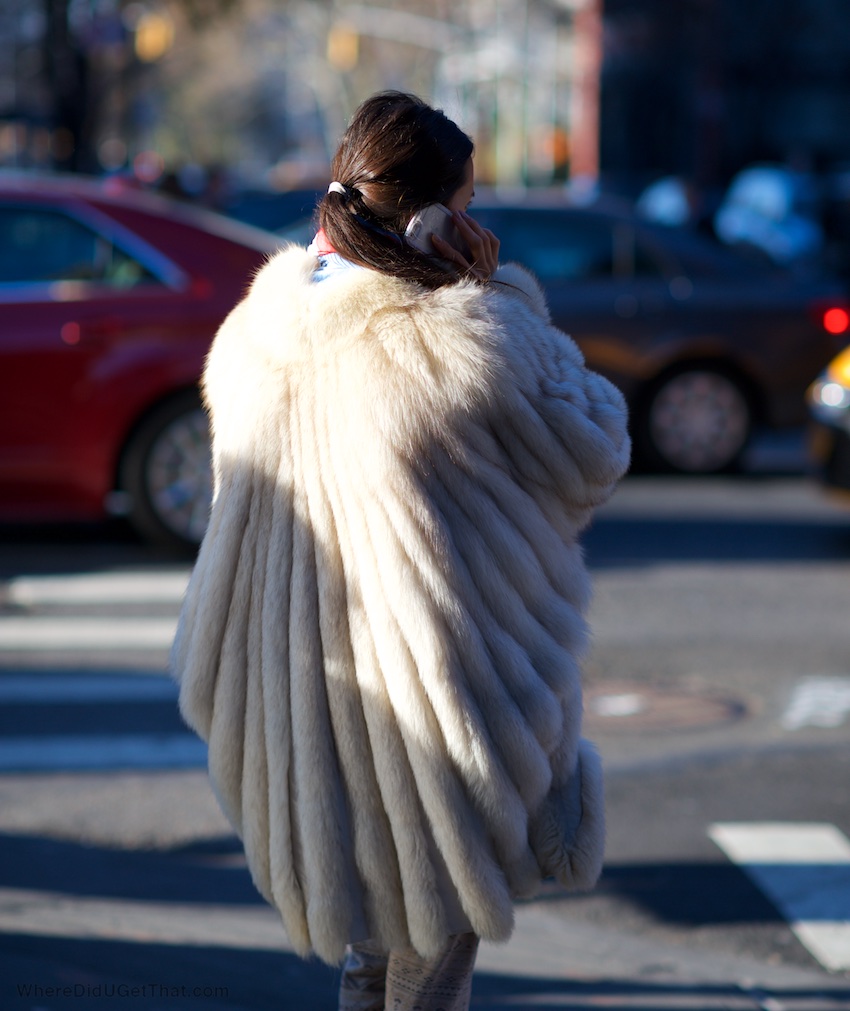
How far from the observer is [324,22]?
45188mm

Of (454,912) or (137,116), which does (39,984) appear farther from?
(137,116)

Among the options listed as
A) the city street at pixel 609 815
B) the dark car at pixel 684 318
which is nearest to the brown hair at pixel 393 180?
the city street at pixel 609 815

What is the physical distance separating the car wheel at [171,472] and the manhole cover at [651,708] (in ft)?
8.87

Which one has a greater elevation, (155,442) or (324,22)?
(324,22)

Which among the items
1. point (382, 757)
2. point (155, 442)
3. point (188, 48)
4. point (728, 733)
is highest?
point (188, 48)

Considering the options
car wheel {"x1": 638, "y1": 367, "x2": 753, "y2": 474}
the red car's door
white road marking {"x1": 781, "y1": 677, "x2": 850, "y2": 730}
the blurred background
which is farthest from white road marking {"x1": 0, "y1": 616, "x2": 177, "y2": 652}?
the blurred background

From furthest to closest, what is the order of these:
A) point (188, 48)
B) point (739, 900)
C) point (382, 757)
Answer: point (188, 48) → point (739, 900) → point (382, 757)

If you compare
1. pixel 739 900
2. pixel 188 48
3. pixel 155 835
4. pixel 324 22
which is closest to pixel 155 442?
pixel 155 835

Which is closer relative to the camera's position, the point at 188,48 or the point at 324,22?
the point at 188,48

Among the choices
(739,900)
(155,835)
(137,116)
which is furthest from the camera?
(137,116)

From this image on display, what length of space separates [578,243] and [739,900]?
22.6 feet

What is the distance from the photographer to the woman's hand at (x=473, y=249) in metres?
2.36

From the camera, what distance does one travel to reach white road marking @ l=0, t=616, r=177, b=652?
638 cm

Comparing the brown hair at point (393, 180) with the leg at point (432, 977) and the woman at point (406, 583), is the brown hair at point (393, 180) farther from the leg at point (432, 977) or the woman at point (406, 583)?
the leg at point (432, 977)
